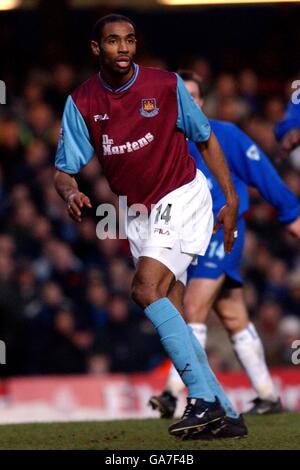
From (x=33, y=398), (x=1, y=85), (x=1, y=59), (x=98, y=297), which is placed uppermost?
(x=1, y=59)

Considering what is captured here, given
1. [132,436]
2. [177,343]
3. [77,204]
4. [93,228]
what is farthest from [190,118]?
[93,228]

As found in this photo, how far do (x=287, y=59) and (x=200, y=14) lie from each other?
1.56m

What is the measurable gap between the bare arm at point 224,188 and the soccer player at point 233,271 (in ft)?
4.73

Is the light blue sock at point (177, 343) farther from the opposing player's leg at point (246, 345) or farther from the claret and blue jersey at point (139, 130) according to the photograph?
the opposing player's leg at point (246, 345)

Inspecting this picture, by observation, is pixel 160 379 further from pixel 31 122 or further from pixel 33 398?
pixel 31 122

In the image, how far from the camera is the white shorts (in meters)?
7.21

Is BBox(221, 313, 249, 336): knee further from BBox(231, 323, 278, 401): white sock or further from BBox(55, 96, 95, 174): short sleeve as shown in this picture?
BBox(55, 96, 95, 174): short sleeve

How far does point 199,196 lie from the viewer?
7.37m

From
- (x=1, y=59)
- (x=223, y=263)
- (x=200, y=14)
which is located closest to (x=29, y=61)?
(x=1, y=59)

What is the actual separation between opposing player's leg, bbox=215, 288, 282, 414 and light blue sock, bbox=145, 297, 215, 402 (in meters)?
2.35

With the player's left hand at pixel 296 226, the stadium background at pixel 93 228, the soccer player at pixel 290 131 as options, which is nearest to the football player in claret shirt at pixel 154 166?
the player's left hand at pixel 296 226

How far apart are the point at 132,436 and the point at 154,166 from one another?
160cm

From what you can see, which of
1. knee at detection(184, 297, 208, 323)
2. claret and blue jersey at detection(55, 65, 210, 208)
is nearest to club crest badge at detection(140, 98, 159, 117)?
claret and blue jersey at detection(55, 65, 210, 208)

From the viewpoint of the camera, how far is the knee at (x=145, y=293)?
23.2 feet
